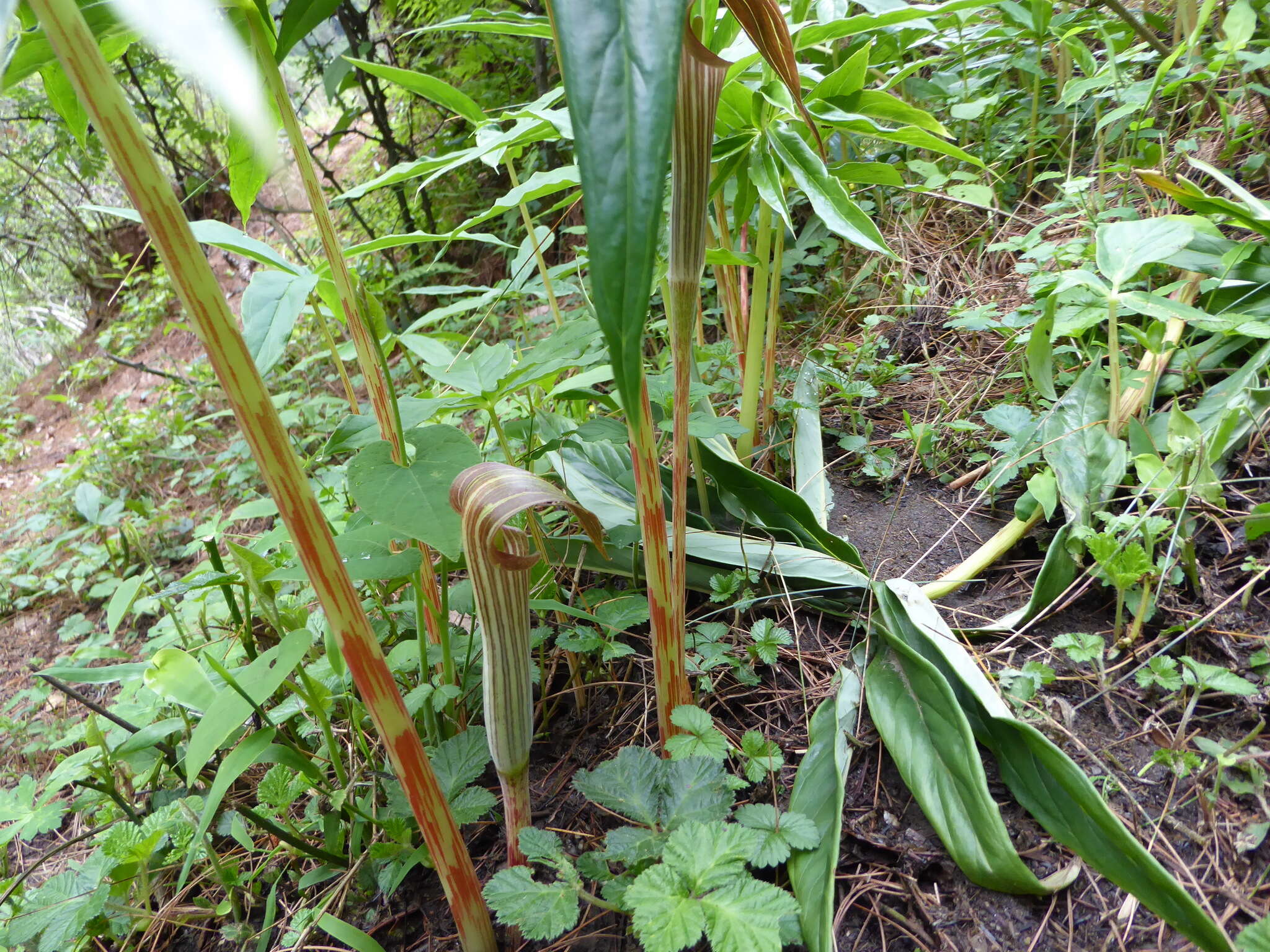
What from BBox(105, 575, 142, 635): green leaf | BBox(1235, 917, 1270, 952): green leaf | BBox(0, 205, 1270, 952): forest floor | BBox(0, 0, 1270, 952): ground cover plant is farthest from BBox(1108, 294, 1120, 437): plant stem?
BBox(105, 575, 142, 635): green leaf

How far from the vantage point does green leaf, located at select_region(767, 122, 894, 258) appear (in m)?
0.70

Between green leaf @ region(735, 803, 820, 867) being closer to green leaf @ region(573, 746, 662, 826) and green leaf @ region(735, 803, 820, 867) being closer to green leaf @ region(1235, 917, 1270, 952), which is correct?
green leaf @ region(573, 746, 662, 826)

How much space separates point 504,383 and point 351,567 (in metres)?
0.27

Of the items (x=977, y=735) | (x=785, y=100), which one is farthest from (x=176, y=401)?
(x=977, y=735)

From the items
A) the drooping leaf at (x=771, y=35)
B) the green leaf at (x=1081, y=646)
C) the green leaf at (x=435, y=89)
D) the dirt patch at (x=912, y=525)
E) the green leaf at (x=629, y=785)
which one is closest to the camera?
the drooping leaf at (x=771, y=35)

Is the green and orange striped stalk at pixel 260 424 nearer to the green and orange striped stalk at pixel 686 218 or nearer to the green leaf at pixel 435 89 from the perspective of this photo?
the green and orange striped stalk at pixel 686 218

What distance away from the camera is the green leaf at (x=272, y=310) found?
664mm

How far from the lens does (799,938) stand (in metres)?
0.61

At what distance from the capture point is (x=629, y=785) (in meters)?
0.69

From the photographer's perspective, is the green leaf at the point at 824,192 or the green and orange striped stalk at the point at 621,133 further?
the green leaf at the point at 824,192

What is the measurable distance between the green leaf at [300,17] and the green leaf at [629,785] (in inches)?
28.1

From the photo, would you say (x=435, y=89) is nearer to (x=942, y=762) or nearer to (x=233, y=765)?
(x=233, y=765)

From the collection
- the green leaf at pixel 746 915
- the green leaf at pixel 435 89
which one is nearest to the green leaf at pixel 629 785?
the green leaf at pixel 746 915

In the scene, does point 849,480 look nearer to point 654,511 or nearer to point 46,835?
point 654,511
